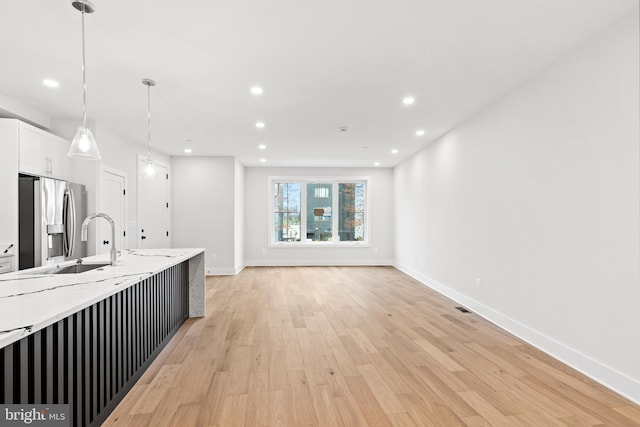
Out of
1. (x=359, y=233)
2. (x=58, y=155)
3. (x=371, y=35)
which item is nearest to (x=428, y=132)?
(x=371, y=35)

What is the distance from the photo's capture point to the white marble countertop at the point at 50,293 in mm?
1267

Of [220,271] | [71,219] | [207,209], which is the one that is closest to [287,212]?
[207,209]

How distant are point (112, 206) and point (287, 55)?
386 cm

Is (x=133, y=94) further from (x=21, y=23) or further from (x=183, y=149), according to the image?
(x=183, y=149)

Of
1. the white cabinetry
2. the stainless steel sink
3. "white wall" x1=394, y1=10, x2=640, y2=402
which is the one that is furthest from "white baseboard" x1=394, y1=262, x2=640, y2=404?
the white cabinetry

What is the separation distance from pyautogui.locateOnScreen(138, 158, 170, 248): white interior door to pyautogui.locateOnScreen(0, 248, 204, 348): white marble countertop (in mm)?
3609

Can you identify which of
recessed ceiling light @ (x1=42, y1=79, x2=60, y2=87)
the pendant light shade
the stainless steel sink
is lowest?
the stainless steel sink

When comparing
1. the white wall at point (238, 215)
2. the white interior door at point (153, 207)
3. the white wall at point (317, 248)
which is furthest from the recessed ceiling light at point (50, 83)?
the white wall at point (317, 248)

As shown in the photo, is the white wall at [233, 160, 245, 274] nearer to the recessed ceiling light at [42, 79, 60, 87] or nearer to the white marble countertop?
the recessed ceiling light at [42, 79, 60, 87]

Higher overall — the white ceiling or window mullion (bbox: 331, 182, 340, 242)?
the white ceiling

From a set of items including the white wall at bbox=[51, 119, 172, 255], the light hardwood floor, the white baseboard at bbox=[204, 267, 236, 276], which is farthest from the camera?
the white baseboard at bbox=[204, 267, 236, 276]

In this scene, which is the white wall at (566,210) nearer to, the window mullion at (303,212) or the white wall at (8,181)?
the window mullion at (303,212)

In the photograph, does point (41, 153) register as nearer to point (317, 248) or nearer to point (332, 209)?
point (317, 248)

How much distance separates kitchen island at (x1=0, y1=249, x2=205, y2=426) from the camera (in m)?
1.34
